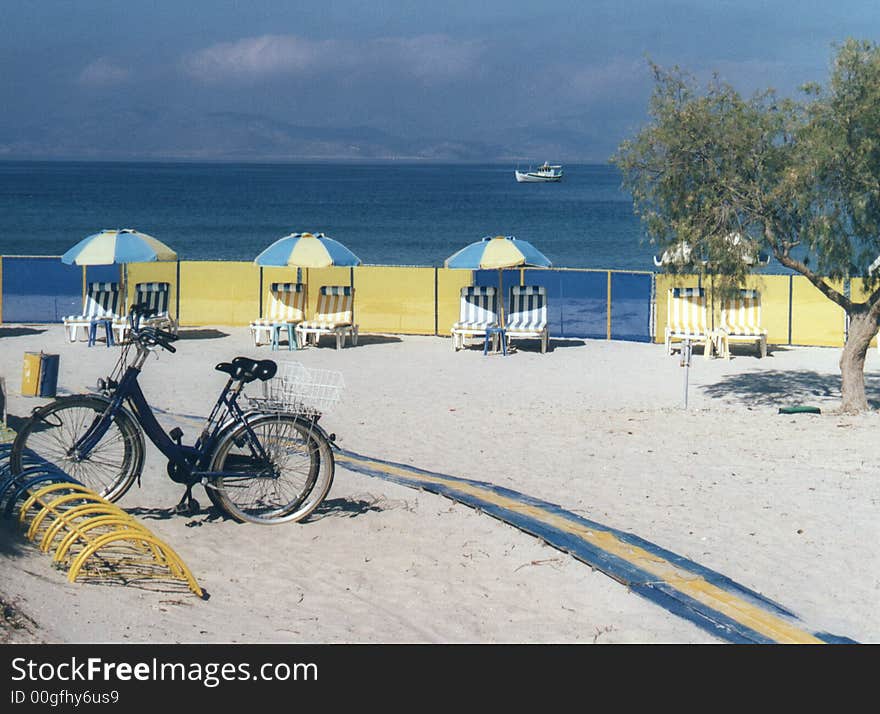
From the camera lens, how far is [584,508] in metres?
9.48

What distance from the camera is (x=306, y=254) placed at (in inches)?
790

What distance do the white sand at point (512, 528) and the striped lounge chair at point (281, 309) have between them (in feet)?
11.3

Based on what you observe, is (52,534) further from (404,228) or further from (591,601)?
(404,228)

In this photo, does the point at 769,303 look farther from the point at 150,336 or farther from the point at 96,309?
the point at 150,336

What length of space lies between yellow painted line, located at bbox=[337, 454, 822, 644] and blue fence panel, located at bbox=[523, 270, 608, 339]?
1217 cm

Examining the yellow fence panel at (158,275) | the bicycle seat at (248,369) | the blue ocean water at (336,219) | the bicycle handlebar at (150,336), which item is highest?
the blue ocean water at (336,219)

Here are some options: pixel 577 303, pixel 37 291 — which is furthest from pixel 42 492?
pixel 37 291

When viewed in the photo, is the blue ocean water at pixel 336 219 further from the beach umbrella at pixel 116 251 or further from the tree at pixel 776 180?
the tree at pixel 776 180

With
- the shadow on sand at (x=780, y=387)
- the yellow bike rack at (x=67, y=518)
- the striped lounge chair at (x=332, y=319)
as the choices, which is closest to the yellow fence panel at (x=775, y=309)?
the shadow on sand at (x=780, y=387)

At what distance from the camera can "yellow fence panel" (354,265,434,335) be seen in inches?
884

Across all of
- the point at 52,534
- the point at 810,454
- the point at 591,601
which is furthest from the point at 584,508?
the point at 52,534

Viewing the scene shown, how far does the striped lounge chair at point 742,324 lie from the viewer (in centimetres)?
1958

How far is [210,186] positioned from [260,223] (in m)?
81.4
